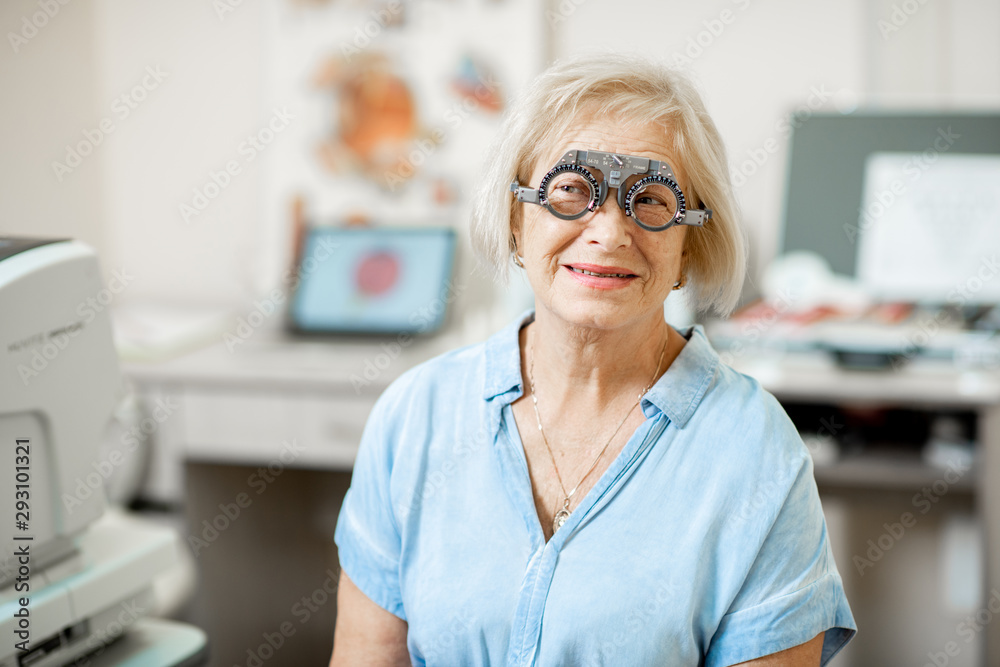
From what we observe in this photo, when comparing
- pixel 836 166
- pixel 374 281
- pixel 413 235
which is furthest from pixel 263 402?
pixel 836 166

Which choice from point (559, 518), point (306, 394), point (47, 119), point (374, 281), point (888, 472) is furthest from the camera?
point (47, 119)

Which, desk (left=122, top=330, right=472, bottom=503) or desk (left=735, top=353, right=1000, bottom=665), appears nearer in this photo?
desk (left=735, top=353, right=1000, bottom=665)

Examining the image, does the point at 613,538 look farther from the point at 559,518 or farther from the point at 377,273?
the point at 377,273

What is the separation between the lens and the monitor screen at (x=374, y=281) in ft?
8.29

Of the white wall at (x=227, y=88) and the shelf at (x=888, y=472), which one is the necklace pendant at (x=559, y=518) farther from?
the white wall at (x=227, y=88)

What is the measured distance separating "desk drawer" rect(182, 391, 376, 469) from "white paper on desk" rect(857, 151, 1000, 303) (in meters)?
1.45

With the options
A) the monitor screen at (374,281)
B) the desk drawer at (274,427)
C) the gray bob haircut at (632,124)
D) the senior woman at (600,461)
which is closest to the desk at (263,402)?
the desk drawer at (274,427)

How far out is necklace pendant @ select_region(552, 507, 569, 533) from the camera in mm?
1092

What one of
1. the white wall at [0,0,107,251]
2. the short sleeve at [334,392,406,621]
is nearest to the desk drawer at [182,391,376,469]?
the white wall at [0,0,107,251]

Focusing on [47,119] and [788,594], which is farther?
[47,119]

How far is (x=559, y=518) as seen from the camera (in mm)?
1099

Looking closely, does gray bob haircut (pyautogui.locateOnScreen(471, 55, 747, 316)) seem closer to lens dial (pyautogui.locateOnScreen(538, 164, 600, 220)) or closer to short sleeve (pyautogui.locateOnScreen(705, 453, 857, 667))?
lens dial (pyautogui.locateOnScreen(538, 164, 600, 220))

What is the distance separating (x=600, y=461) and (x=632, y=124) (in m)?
0.43

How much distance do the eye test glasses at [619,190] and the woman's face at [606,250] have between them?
15mm
